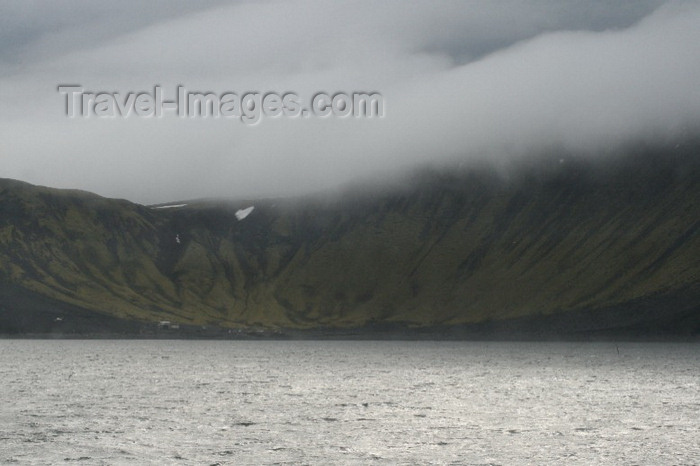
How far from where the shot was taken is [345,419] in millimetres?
84688

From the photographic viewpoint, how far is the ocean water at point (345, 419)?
61.1 meters

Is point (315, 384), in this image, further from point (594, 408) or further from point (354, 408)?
point (594, 408)

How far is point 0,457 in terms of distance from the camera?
5797 cm

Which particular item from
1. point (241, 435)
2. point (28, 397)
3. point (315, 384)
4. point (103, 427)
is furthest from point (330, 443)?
point (315, 384)

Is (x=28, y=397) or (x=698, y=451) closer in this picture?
(x=698, y=451)

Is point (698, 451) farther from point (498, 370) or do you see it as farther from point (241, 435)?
point (498, 370)

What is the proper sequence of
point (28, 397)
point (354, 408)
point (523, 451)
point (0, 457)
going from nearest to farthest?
point (0, 457), point (523, 451), point (354, 408), point (28, 397)

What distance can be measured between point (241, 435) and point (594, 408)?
45761 mm

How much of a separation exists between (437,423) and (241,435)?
20.3 m

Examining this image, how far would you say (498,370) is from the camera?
182125 millimetres

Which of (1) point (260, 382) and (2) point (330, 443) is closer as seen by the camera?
(2) point (330, 443)

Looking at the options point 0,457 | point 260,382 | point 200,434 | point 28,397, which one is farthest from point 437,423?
point 260,382

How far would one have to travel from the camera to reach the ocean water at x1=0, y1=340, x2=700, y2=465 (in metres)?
A: 61.1

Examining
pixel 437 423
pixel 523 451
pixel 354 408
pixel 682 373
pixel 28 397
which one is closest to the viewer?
pixel 523 451
